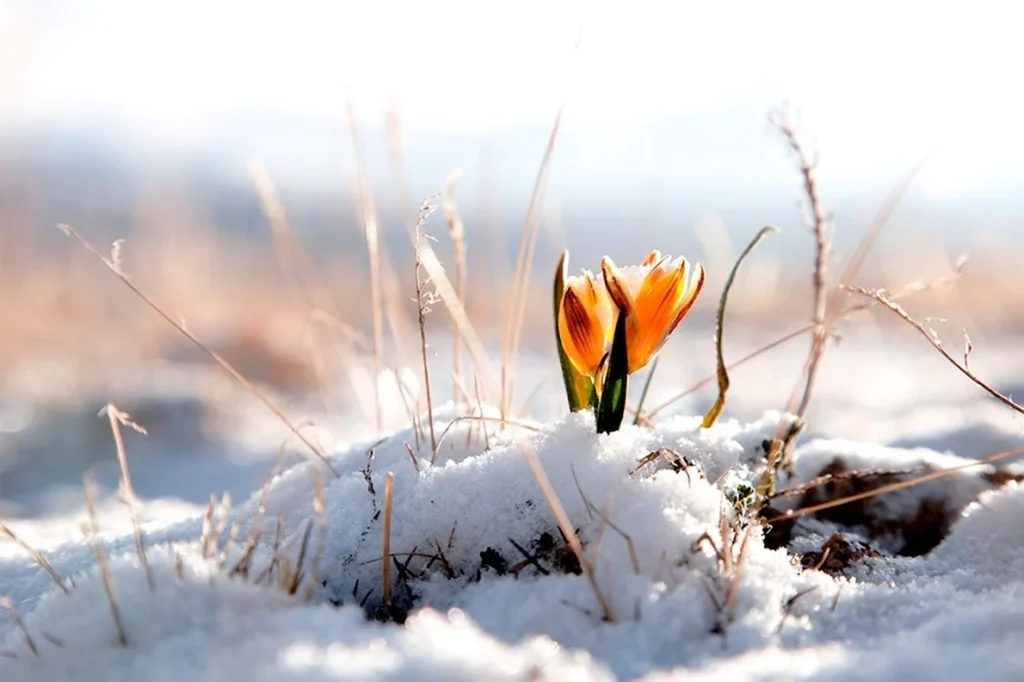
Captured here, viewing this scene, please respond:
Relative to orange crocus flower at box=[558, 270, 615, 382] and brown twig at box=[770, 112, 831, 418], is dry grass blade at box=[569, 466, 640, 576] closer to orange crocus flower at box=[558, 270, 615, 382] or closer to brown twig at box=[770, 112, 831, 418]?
orange crocus flower at box=[558, 270, 615, 382]

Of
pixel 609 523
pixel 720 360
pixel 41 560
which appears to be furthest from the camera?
pixel 720 360

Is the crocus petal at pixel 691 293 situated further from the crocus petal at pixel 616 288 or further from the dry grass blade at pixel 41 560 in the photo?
the dry grass blade at pixel 41 560

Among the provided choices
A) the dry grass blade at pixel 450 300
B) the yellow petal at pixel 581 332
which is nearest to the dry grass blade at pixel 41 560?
the dry grass blade at pixel 450 300

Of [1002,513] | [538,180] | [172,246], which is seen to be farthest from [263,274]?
[1002,513]

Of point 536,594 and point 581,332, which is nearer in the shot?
point 536,594

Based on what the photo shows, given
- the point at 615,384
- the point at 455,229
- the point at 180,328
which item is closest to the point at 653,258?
the point at 615,384

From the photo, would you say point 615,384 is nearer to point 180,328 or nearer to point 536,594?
point 536,594

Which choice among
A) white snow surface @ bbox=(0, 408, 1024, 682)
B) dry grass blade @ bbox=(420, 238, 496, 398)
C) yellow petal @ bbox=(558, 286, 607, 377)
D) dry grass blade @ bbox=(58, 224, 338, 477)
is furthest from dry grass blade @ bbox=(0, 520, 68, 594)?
yellow petal @ bbox=(558, 286, 607, 377)
